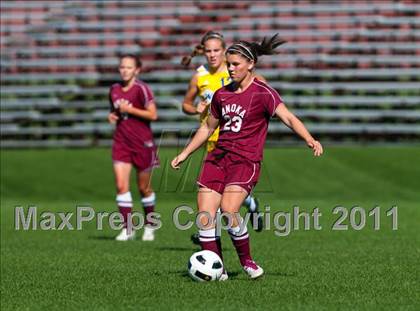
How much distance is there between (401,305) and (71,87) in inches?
730

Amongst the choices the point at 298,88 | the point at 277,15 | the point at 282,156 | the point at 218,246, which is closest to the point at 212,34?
the point at 218,246

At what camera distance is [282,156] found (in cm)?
1914

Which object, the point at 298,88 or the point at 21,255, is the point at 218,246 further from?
the point at 298,88

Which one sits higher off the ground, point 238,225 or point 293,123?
point 293,123

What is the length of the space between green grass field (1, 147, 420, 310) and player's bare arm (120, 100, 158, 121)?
1398 millimetres

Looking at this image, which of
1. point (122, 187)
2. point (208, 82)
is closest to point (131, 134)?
point (122, 187)

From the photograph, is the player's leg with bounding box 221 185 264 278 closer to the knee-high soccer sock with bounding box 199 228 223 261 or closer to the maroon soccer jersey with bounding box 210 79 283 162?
the knee-high soccer sock with bounding box 199 228 223 261

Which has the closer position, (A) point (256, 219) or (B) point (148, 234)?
(A) point (256, 219)

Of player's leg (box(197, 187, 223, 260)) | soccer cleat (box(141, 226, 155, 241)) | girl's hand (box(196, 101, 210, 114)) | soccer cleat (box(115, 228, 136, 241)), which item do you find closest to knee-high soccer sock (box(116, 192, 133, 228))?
soccer cleat (box(115, 228, 136, 241))

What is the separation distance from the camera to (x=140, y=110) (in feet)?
39.4

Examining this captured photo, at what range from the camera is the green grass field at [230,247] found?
6.43m

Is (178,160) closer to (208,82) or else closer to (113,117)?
(208,82)

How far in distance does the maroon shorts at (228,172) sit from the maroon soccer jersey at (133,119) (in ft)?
15.1

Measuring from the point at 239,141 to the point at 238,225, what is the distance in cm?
60
